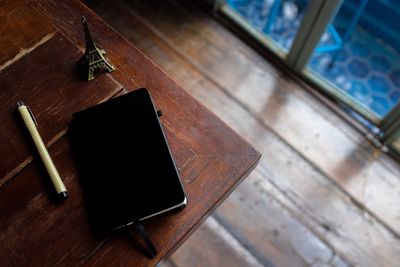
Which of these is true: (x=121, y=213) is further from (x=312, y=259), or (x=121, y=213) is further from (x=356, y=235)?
(x=356, y=235)

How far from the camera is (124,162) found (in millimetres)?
801

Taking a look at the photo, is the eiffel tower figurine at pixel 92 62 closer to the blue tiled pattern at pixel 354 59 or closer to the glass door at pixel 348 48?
the glass door at pixel 348 48

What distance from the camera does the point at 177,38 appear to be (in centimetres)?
191

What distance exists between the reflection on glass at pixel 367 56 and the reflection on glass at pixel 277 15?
196 mm

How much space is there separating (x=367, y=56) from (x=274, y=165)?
908 mm

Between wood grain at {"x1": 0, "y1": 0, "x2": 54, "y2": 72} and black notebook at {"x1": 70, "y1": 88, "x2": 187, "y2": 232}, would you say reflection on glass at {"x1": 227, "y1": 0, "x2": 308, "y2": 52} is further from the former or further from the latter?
black notebook at {"x1": 70, "y1": 88, "x2": 187, "y2": 232}

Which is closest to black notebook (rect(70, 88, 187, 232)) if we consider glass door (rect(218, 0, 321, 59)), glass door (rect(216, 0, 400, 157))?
glass door (rect(216, 0, 400, 157))

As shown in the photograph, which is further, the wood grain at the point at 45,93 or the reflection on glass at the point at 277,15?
the reflection on glass at the point at 277,15

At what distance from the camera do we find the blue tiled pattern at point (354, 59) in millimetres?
2002

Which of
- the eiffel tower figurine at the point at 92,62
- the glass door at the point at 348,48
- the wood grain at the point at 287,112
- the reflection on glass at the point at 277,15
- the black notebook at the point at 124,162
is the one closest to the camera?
the black notebook at the point at 124,162

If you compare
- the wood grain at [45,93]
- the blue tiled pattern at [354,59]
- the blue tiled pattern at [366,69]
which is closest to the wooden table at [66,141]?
the wood grain at [45,93]

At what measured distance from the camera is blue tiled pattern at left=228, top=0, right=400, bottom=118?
2.00m

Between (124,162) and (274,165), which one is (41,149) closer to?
(124,162)

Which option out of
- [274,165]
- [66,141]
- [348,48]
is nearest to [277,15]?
[348,48]
